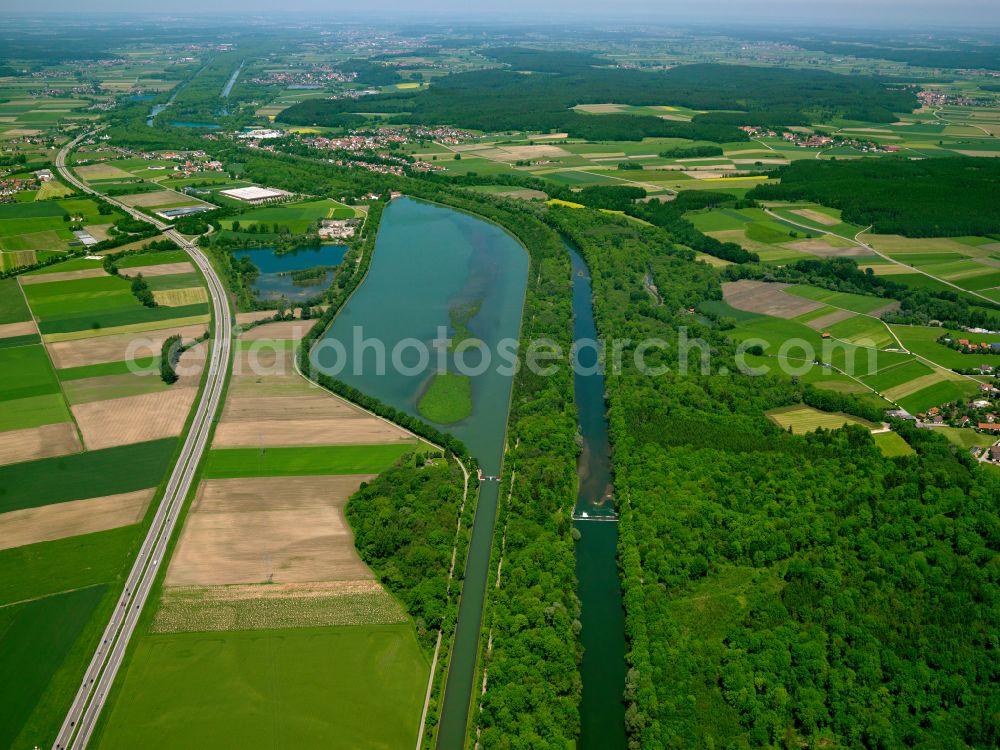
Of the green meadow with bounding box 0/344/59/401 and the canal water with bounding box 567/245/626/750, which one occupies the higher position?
the green meadow with bounding box 0/344/59/401

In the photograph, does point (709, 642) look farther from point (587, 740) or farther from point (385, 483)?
point (385, 483)

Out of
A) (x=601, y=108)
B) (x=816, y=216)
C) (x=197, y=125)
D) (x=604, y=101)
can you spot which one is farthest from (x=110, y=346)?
(x=604, y=101)

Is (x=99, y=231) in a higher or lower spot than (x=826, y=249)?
lower

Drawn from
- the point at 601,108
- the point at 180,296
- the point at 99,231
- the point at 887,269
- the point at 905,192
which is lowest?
the point at 180,296

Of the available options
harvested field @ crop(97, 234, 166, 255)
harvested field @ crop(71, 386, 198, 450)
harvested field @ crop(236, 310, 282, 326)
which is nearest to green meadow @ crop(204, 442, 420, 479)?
harvested field @ crop(71, 386, 198, 450)

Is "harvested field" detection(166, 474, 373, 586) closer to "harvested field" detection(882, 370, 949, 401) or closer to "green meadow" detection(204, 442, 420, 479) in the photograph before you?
"green meadow" detection(204, 442, 420, 479)

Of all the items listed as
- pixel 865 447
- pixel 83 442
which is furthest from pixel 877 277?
pixel 83 442

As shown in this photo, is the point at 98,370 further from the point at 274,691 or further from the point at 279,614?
the point at 274,691
